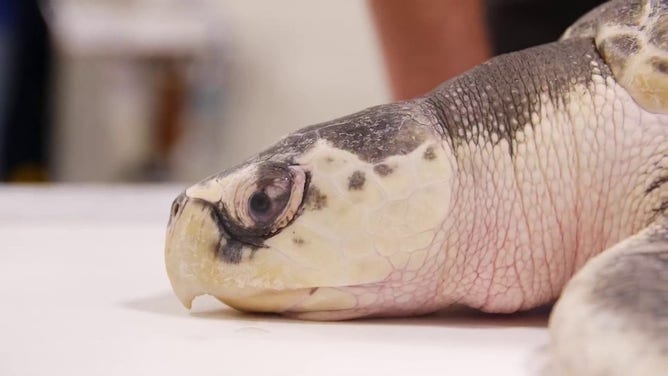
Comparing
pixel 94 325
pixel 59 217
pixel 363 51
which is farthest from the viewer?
pixel 363 51

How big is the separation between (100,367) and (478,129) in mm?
388

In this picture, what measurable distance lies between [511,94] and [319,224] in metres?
0.23

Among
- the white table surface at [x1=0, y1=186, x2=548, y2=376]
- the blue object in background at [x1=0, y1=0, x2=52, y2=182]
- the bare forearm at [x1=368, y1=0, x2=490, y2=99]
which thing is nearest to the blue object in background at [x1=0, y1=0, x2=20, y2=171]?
the blue object in background at [x1=0, y1=0, x2=52, y2=182]

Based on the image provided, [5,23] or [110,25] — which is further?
[110,25]

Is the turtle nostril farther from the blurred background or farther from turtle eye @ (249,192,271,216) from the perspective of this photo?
the blurred background

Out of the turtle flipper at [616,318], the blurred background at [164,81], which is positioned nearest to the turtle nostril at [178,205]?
the turtle flipper at [616,318]

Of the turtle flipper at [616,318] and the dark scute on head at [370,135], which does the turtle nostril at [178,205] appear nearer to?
the dark scute on head at [370,135]

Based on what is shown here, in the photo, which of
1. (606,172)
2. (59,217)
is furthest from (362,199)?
(59,217)

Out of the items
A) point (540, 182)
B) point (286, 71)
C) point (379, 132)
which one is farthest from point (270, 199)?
point (286, 71)

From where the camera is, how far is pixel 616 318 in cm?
43

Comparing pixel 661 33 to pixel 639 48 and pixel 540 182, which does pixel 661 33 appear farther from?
pixel 540 182

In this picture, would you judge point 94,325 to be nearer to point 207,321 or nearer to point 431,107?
point 207,321

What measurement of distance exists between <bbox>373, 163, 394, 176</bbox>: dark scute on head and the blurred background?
190cm

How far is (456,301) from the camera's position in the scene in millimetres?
685
